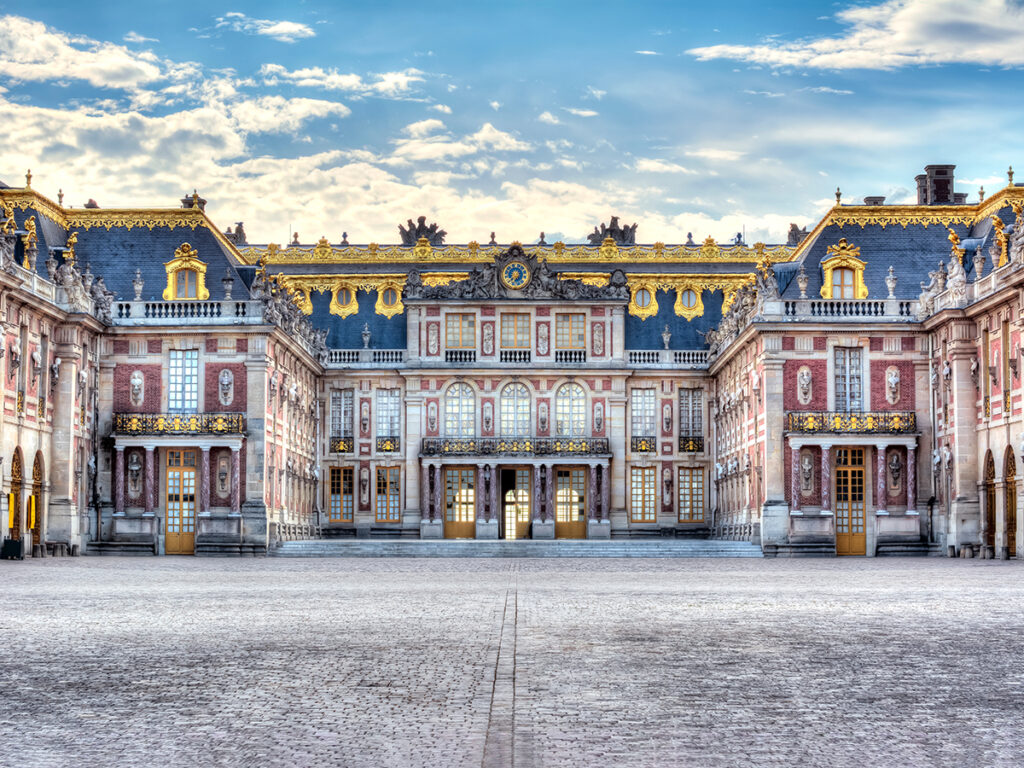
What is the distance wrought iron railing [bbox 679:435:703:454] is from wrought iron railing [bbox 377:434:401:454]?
12234 millimetres

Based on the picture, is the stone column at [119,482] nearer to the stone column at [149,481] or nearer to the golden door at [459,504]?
the stone column at [149,481]

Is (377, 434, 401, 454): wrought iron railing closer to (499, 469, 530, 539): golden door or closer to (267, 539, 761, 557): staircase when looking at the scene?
(499, 469, 530, 539): golden door

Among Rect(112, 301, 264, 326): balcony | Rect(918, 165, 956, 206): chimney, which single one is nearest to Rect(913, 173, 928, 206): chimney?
Rect(918, 165, 956, 206): chimney

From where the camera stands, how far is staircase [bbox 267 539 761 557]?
44.1m

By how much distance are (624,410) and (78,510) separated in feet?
78.3

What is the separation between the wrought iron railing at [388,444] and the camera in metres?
58.3

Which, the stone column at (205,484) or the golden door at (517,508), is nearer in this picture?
the stone column at (205,484)

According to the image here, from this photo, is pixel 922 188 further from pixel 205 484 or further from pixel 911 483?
pixel 205 484

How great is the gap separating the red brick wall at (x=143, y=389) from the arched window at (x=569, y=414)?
18328 millimetres

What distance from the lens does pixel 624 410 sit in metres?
58.1

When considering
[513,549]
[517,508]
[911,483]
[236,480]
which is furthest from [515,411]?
[911,483]

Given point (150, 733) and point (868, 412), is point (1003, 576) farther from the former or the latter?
point (150, 733)

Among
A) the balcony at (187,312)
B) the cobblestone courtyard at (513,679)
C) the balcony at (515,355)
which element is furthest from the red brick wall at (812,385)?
the cobblestone courtyard at (513,679)

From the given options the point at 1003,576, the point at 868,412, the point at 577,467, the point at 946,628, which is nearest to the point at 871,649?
the point at 946,628
